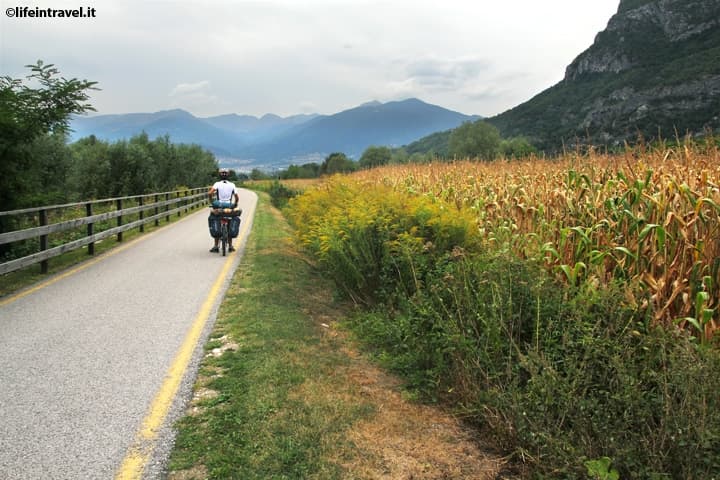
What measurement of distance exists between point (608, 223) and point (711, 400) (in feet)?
7.91

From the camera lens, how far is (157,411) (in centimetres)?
404

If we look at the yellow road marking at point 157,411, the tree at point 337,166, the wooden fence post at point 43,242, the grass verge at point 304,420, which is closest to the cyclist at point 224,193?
the wooden fence post at point 43,242

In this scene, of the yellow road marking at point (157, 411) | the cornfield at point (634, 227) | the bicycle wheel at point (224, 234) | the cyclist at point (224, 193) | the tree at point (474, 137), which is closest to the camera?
the yellow road marking at point (157, 411)

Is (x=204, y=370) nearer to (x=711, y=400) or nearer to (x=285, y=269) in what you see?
(x=711, y=400)

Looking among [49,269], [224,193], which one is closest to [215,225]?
[224,193]

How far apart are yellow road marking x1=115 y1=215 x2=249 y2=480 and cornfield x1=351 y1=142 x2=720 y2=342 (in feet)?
11.5

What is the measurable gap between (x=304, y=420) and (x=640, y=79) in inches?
5232

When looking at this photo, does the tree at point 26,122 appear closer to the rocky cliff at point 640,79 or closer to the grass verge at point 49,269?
the grass verge at point 49,269

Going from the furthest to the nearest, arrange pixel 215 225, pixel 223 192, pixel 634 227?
pixel 223 192 < pixel 215 225 < pixel 634 227

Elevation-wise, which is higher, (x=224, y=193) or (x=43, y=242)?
(x=224, y=193)

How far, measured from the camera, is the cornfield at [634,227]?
170 inches

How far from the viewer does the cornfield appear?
432 cm

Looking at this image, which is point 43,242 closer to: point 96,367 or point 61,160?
point 96,367

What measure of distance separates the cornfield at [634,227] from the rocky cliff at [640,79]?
63.8 m
